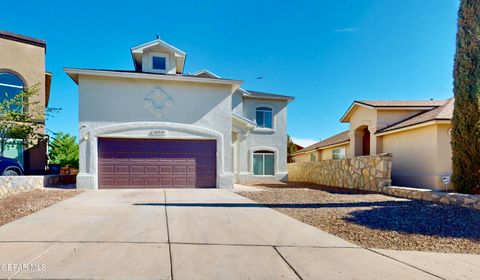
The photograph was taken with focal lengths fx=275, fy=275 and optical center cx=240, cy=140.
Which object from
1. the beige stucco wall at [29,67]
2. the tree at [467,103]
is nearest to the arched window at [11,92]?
the beige stucco wall at [29,67]

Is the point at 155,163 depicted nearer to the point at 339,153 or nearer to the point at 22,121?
the point at 22,121

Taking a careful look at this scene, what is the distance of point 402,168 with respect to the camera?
1408 cm

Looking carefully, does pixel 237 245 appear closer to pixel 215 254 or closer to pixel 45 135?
pixel 215 254

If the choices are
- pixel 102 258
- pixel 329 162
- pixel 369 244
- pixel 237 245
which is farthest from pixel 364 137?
pixel 102 258

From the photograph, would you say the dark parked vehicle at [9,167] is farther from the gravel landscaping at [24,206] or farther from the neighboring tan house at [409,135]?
the neighboring tan house at [409,135]

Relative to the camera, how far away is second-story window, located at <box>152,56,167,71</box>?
51.7 feet

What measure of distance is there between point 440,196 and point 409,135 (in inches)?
209

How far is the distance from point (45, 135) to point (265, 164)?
14186 mm

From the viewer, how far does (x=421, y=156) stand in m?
12.8

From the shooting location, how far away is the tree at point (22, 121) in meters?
13.0

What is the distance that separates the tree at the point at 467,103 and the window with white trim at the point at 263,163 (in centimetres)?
1220

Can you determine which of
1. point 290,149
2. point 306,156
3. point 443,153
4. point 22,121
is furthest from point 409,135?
point 290,149

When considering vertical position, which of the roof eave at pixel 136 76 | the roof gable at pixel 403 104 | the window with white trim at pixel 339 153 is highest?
the roof eave at pixel 136 76

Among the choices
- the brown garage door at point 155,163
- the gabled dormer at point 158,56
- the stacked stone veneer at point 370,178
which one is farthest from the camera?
the gabled dormer at point 158,56
